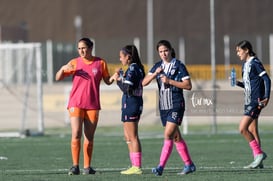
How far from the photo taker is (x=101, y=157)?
19.8 m

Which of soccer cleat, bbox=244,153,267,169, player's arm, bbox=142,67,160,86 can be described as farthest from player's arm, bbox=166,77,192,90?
soccer cleat, bbox=244,153,267,169

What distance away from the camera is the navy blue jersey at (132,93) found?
15227 millimetres

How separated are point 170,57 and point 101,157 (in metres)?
5.18

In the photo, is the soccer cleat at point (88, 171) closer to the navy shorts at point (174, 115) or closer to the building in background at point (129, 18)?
the navy shorts at point (174, 115)

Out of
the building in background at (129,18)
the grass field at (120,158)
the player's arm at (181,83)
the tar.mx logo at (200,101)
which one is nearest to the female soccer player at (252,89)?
the grass field at (120,158)

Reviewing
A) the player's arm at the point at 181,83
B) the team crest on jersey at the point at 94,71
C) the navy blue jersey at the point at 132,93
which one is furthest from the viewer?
the team crest on jersey at the point at 94,71

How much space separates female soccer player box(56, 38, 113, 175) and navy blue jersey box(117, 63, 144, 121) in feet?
1.32

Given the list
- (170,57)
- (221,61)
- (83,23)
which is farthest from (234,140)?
(83,23)

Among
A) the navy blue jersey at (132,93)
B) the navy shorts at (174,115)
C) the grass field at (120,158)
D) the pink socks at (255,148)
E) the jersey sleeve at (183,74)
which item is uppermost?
the jersey sleeve at (183,74)

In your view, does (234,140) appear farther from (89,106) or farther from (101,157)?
(89,106)

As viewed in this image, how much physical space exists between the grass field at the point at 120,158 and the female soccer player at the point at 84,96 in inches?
19.2

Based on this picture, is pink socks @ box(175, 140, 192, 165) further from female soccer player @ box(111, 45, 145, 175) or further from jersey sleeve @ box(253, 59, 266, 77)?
jersey sleeve @ box(253, 59, 266, 77)

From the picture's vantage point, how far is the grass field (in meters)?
14.9

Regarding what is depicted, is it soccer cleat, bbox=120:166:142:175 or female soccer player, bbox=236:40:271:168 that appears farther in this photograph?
female soccer player, bbox=236:40:271:168
